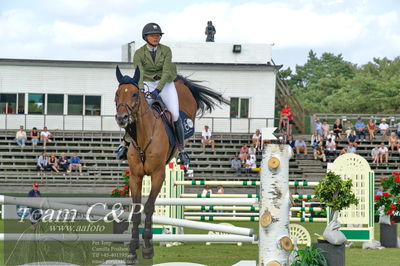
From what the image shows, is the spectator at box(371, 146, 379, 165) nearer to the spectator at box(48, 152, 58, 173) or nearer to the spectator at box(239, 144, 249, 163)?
the spectator at box(239, 144, 249, 163)

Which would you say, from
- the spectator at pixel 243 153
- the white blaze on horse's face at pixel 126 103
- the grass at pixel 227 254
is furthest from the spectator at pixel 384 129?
the white blaze on horse's face at pixel 126 103

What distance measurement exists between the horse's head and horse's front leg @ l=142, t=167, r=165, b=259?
25.5 inches

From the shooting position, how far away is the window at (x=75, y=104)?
105 ft

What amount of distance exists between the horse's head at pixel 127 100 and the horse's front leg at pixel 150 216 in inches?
25.5

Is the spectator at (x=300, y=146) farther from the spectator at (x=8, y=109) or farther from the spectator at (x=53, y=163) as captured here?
the spectator at (x=8, y=109)

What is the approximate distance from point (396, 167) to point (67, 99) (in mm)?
12616

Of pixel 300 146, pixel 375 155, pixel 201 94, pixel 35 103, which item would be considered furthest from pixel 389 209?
pixel 35 103

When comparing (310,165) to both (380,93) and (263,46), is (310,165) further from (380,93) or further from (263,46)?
(380,93)

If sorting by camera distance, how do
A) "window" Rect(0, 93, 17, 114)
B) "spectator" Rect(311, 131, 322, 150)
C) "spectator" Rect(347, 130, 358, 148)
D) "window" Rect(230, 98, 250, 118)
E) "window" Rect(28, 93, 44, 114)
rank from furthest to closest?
"window" Rect(230, 98, 250, 118), "window" Rect(28, 93, 44, 114), "window" Rect(0, 93, 17, 114), "spectator" Rect(311, 131, 322, 150), "spectator" Rect(347, 130, 358, 148)

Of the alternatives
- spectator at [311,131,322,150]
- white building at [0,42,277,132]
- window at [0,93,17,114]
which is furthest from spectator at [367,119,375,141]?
window at [0,93,17,114]

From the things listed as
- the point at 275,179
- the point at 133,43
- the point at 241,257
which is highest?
the point at 133,43

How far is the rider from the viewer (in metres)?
7.99

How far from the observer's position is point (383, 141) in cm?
2941

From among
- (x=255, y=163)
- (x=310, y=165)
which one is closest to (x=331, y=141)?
(x=310, y=165)
